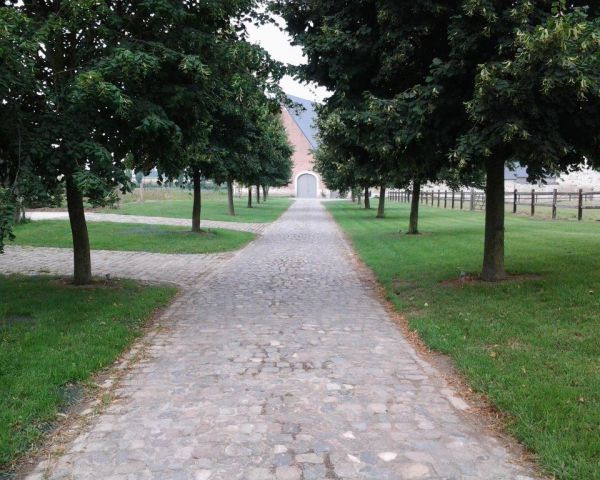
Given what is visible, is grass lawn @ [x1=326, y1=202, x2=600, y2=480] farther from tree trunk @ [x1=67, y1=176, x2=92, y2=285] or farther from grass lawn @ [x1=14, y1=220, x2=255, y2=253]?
grass lawn @ [x1=14, y1=220, x2=255, y2=253]

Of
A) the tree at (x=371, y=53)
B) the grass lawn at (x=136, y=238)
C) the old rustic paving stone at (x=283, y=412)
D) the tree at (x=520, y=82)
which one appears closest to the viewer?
the old rustic paving stone at (x=283, y=412)

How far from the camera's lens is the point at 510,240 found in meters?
15.5

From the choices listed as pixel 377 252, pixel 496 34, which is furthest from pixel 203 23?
pixel 377 252

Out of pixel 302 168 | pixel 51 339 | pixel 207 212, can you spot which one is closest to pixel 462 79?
pixel 51 339

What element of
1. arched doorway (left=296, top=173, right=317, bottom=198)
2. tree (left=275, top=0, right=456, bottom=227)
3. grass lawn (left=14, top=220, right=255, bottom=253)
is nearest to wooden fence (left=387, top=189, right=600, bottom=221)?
grass lawn (left=14, top=220, right=255, bottom=253)

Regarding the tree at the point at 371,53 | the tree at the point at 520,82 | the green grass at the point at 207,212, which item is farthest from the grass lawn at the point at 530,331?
the green grass at the point at 207,212

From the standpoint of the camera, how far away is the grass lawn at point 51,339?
421cm

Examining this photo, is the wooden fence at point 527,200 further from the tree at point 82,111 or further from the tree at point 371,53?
the tree at point 82,111

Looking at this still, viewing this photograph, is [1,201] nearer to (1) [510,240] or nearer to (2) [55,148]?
(2) [55,148]

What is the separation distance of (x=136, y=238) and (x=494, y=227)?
39.9ft

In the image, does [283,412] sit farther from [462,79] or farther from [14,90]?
[462,79]

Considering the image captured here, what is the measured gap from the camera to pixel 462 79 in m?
7.61

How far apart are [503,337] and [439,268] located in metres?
5.32

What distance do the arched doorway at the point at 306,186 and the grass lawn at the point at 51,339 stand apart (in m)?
80.0
